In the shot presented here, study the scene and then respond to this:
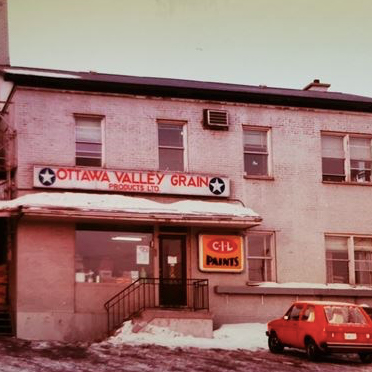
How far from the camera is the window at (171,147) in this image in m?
24.6

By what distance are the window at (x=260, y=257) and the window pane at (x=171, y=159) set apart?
3.11m

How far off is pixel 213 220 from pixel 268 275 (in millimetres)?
3206

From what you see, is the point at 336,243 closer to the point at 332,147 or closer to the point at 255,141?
the point at 332,147

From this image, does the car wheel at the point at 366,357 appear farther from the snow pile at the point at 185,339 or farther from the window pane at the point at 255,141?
the window pane at the point at 255,141

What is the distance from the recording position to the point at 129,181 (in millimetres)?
23688

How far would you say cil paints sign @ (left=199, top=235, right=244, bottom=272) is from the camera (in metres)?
24.0

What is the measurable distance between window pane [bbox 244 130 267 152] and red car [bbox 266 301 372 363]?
7147 millimetres

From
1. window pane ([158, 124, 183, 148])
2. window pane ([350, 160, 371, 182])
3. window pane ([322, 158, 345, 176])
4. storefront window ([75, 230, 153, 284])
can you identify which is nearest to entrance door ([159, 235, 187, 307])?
storefront window ([75, 230, 153, 284])

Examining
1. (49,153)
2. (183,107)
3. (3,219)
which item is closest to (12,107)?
(49,153)

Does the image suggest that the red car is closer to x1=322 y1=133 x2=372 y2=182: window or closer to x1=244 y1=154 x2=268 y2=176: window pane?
x1=244 y1=154 x2=268 y2=176: window pane

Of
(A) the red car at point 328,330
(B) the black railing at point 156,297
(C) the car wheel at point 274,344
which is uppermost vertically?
(B) the black railing at point 156,297

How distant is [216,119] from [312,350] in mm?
8964

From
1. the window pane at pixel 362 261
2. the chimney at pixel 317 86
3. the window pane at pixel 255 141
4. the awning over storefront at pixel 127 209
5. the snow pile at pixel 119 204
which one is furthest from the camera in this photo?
the chimney at pixel 317 86

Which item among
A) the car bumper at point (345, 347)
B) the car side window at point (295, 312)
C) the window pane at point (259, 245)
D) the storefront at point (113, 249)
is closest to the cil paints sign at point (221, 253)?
the storefront at point (113, 249)
